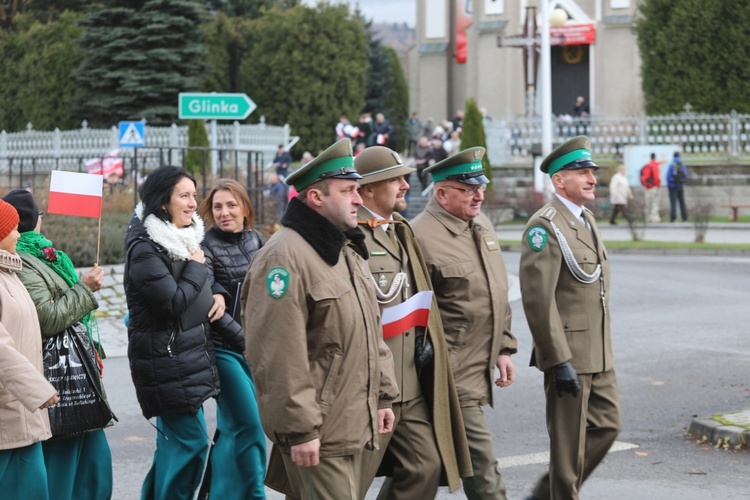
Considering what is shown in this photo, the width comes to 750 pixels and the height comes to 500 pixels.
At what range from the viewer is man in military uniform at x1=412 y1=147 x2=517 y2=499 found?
5953 millimetres

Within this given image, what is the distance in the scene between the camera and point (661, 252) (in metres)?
22.6

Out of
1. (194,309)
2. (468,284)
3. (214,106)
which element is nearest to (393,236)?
(468,284)

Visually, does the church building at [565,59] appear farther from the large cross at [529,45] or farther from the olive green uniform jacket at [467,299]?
the olive green uniform jacket at [467,299]

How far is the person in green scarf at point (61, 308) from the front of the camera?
550 centimetres

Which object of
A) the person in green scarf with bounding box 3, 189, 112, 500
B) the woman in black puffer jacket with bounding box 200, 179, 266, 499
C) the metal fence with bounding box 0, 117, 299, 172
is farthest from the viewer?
the metal fence with bounding box 0, 117, 299, 172

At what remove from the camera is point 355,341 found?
15.3ft

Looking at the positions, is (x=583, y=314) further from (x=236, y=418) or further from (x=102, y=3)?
(x=102, y=3)

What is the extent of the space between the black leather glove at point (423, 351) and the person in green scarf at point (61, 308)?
5.08ft

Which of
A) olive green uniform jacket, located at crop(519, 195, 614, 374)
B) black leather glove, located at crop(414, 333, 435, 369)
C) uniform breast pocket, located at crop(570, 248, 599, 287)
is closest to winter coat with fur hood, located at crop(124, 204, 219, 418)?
black leather glove, located at crop(414, 333, 435, 369)

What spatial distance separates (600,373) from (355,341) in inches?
78.9

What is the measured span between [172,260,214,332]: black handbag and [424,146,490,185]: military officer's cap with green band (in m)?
1.32

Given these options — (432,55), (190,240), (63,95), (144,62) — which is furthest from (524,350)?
(432,55)

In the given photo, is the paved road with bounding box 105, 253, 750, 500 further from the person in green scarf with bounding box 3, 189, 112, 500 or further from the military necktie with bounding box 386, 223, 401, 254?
the military necktie with bounding box 386, 223, 401, 254

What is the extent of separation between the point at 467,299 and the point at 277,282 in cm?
166
